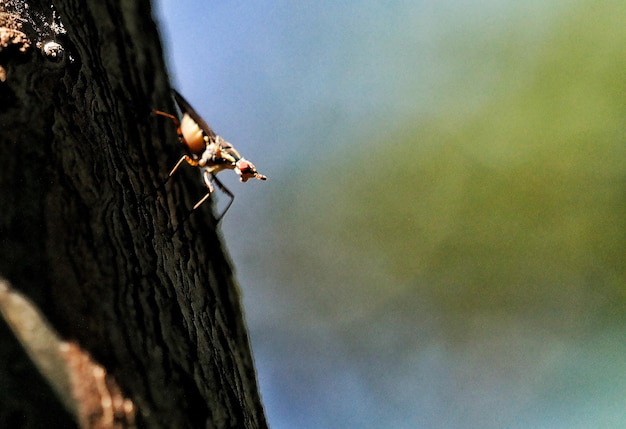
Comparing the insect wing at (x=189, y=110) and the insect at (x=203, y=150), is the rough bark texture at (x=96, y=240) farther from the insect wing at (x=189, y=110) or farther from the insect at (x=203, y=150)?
the insect wing at (x=189, y=110)

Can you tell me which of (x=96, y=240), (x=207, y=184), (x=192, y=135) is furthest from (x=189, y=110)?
(x=96, y=240)

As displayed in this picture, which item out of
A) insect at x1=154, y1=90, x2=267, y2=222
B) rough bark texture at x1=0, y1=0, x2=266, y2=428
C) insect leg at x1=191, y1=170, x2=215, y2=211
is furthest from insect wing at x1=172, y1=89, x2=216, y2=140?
rough bark texture at x1=0, y1=0, x2=266, y2=428

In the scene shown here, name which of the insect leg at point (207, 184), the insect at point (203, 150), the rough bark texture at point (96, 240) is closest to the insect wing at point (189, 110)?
the insect at point (203, 150)

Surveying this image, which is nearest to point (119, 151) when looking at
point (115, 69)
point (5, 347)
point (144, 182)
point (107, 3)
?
point (144, 182)

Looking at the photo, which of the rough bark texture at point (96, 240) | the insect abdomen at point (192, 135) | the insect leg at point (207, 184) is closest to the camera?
the rough bark texture at point (96, 240)

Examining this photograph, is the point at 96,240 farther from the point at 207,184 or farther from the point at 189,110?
the point at 189,110

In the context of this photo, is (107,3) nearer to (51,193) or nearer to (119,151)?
(119,151)
